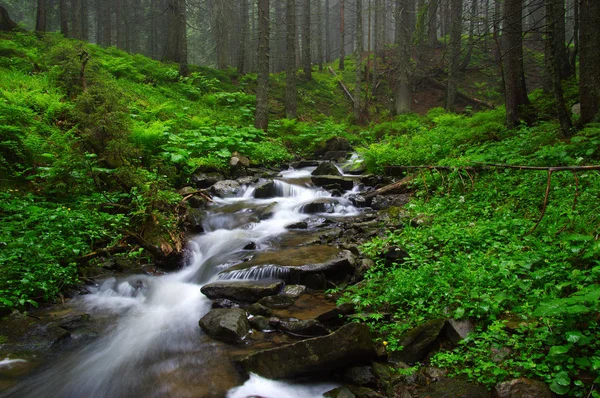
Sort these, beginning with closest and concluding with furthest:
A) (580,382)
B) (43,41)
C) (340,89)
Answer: (580,382) < (43,41) < (340,89)

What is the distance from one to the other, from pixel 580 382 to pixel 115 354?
15.1 ft

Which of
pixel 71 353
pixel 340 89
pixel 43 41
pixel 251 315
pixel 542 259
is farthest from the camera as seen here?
pixel 340 89

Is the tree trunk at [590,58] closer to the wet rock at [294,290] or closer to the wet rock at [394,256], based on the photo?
the wet rock at [394,256]

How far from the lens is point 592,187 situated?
5.27m

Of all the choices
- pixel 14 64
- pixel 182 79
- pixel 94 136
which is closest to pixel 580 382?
pixel 94 136

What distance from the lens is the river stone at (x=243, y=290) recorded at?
5.39m

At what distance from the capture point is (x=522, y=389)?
278cm

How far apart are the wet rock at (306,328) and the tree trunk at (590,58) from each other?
628 centimetres

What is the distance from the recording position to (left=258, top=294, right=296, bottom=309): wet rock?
17.0 feet

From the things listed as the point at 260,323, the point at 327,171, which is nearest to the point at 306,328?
the point at 260,323

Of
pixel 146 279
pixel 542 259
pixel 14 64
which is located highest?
pixel 14 64

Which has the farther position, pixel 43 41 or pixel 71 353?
pixel 43 41

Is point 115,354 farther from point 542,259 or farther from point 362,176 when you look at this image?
point 362,176

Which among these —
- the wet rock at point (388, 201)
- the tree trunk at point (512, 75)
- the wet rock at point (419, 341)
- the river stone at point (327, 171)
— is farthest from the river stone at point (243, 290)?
the tree trunk at point (512, 75)
